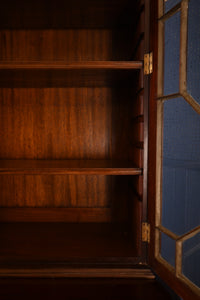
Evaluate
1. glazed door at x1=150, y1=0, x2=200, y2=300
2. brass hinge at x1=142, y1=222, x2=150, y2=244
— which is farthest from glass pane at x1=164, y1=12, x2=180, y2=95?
brass hinge at x1=142, y1=222, x2=150, y2=244

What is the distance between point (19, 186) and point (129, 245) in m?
0.77

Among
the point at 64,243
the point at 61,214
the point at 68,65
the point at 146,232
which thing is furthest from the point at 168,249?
the point at 68,65

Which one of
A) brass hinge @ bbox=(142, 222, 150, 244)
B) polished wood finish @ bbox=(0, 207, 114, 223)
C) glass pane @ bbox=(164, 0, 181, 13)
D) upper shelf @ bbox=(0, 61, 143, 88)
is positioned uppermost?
glass pane @ bbox=(164, 0, 181, 13)

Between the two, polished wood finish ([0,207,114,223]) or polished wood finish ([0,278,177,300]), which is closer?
polished wood finish ([0,278,177,300])

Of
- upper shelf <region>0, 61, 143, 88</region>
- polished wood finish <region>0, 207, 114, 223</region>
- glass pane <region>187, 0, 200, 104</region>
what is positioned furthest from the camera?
polished wood finish <region>0, 207, 114, 223</region>

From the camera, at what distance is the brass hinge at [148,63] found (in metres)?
0.96

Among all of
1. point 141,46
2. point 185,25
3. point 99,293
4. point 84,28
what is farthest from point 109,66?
point 99,293

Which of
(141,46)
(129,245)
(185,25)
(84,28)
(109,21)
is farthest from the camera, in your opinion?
(84,28)

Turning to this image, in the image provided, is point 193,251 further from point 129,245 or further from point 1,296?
point 1,296

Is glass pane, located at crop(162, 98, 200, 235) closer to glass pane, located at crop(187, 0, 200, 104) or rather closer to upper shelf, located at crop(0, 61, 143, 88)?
glass pane, located at crop(187, 0, 200, 104)

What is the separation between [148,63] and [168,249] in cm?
76

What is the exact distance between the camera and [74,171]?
3.37 feet

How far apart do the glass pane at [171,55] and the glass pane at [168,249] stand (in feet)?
1.93

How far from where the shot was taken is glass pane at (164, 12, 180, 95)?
0.92 metres
